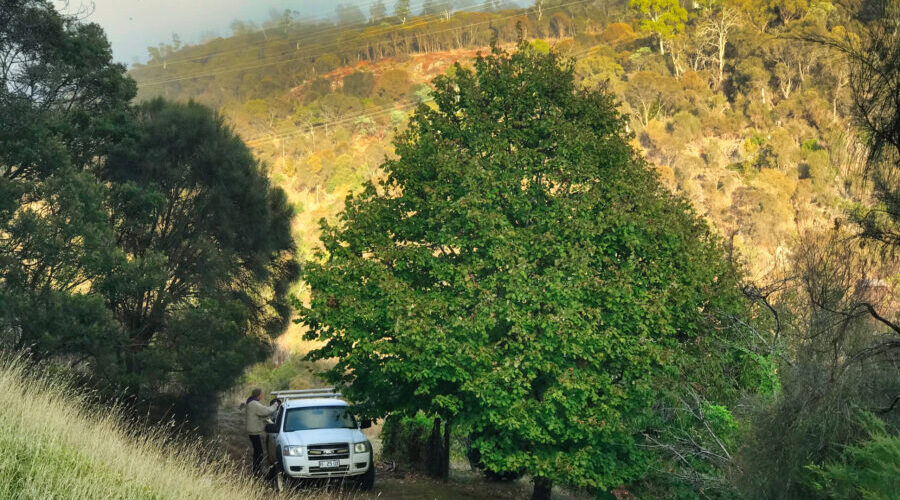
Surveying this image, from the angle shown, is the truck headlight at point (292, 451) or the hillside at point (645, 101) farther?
the hillside at point (645, 101)

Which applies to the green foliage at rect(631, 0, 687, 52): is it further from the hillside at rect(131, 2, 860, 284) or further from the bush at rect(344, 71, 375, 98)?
the bush at rect(344, 71, 375, 98)

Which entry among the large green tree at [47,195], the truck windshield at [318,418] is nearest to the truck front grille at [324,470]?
the truck windshield at [318,418]

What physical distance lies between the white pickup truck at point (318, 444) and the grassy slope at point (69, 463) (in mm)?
6465

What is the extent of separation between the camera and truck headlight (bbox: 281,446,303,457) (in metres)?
17.9

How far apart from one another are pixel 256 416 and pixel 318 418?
147 centimetres

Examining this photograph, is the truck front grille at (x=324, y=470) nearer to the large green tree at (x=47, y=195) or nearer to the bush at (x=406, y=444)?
the bush at (x=406, y=444)

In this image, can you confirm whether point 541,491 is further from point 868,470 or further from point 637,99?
point 637,99

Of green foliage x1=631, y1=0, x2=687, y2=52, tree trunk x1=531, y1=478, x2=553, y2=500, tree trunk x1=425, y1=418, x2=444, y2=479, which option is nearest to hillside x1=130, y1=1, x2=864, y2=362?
green foliage x1=631, y1=0, x2=687, y2=52

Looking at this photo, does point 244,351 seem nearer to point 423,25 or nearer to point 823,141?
point 823,141

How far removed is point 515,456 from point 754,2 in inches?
4688

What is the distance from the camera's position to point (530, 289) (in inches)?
714

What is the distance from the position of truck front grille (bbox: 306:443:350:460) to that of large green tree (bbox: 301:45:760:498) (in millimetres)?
1922

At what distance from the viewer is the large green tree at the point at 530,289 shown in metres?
18.1

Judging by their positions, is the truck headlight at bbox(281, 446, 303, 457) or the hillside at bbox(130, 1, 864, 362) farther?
the hillside at bbox(130, 1, 864, 362)
